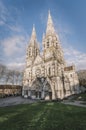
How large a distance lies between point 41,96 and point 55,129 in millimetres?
35162

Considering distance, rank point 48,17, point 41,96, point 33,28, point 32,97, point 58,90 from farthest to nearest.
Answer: point 33,28
point 48,17
point 32,97
point 41,96
point 58,90

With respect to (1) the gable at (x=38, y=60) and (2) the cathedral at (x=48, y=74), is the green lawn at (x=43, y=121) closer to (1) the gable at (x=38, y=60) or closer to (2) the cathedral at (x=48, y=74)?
(2) the cathedral at (x=48, y=74)

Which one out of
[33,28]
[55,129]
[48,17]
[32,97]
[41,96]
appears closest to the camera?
[55,129]

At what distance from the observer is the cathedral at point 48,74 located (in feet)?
133

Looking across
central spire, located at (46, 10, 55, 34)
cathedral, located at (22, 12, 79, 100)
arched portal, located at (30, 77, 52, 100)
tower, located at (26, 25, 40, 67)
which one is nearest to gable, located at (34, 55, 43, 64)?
cathedral, located at (22, 12, 79, 100)

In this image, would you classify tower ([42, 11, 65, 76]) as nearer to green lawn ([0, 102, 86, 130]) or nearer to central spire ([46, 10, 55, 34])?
central spire ([46, 10, 55, 34])

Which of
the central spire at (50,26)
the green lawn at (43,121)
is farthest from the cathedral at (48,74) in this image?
the green lawn at (43,121)

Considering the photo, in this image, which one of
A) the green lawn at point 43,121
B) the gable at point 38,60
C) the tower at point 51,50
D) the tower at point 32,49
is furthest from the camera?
the tower at point 32,49

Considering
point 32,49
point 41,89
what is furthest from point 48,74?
point 32,49

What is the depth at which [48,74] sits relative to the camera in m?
43.0

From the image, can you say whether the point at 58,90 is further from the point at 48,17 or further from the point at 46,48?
the point at 48,17

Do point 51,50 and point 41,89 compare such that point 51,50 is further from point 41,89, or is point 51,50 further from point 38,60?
point 41,89

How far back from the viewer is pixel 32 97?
4491 cm

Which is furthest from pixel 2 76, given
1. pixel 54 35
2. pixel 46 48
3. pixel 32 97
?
pixel 54 35
